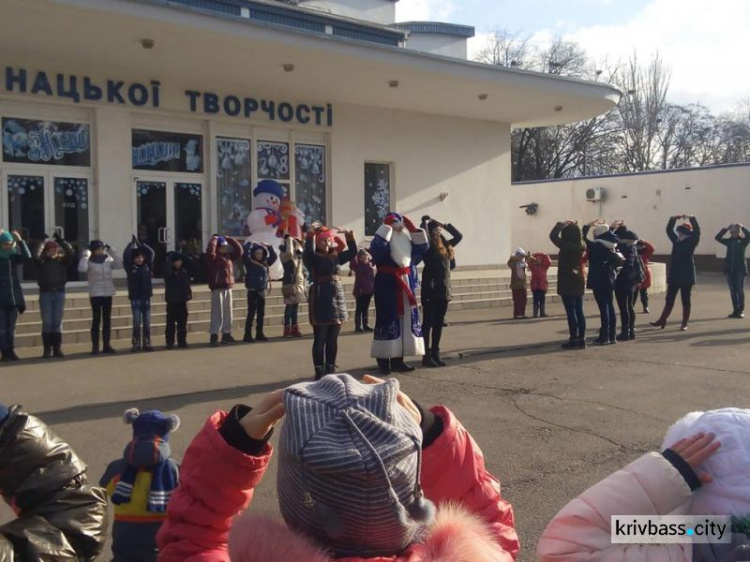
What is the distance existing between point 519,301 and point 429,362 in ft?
19.5

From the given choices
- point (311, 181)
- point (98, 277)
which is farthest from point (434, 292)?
point (311, 181)

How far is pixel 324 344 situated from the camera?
9.09 meters

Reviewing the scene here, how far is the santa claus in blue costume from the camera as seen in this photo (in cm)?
927

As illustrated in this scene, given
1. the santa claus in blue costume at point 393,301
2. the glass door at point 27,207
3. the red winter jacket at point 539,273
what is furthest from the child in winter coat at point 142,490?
the glass door at point 27,207

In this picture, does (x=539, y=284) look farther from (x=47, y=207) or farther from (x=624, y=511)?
(x=624, y=511)

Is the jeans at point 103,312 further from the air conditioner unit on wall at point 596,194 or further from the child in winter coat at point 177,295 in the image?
the air conditioner unit on wall at point 596,194

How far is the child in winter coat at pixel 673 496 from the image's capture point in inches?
73.9

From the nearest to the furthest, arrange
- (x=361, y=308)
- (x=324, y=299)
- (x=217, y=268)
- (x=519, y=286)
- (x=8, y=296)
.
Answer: (x=324, y=299) < (x=8, y=296) < (x=217, y=268) < (x=361, y=308) < (x=519, y=286)

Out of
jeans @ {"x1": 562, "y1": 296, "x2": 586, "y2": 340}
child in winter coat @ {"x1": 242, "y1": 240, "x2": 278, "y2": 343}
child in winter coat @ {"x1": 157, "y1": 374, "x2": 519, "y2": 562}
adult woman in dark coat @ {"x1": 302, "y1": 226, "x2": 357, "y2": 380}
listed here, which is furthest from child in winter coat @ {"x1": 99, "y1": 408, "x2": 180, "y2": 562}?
child in winter coat @ {"x1": 242, "y1": 240, "x2": 278, "y2": 343}

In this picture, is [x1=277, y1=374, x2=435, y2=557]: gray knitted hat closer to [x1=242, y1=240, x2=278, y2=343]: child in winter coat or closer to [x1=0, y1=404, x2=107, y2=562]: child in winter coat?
[x1=0, y1=404, x2=107, y2=562]: child in winter coat

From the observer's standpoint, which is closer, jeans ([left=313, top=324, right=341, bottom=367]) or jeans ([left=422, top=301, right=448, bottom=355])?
jeans ([left=313, top=324, right=341, bottom=367])

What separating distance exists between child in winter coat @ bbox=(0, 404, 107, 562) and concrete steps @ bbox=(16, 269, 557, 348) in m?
10.7

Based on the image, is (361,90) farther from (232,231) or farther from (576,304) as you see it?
(576,304)

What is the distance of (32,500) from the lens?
196cm
